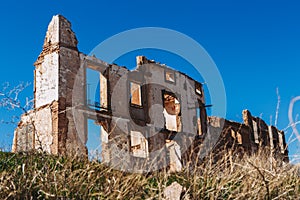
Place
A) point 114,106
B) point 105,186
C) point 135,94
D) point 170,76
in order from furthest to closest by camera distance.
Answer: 1. point 170,76
2. point 135,94
3. point 114,106
4. point 105,186

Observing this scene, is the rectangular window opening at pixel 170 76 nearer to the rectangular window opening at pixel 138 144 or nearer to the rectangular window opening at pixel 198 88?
the rectangular window opening at pixel 198 88

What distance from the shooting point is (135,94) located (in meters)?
23.2

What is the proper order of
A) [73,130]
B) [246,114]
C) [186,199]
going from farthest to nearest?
[246,114], [73,130], [186,199]

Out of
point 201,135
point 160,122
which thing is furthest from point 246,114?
point 160,122

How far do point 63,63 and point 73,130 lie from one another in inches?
116

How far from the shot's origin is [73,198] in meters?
4.74

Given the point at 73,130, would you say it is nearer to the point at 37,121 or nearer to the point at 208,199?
the point at 37,121

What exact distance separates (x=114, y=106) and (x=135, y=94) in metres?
3.22

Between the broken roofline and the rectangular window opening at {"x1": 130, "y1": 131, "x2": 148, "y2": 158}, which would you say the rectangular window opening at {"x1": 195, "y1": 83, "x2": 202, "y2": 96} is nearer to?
the broken roofline

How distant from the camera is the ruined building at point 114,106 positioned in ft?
58.8

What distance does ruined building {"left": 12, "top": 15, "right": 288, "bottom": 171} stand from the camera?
17.9 metres

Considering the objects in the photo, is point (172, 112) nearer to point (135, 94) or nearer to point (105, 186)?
point (135, 94)

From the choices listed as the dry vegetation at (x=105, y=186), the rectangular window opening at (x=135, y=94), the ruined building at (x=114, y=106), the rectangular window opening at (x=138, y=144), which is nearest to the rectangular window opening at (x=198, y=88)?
the ruined building at (x=114, y=106)

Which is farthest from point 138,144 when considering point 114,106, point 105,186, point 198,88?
point 105,186
